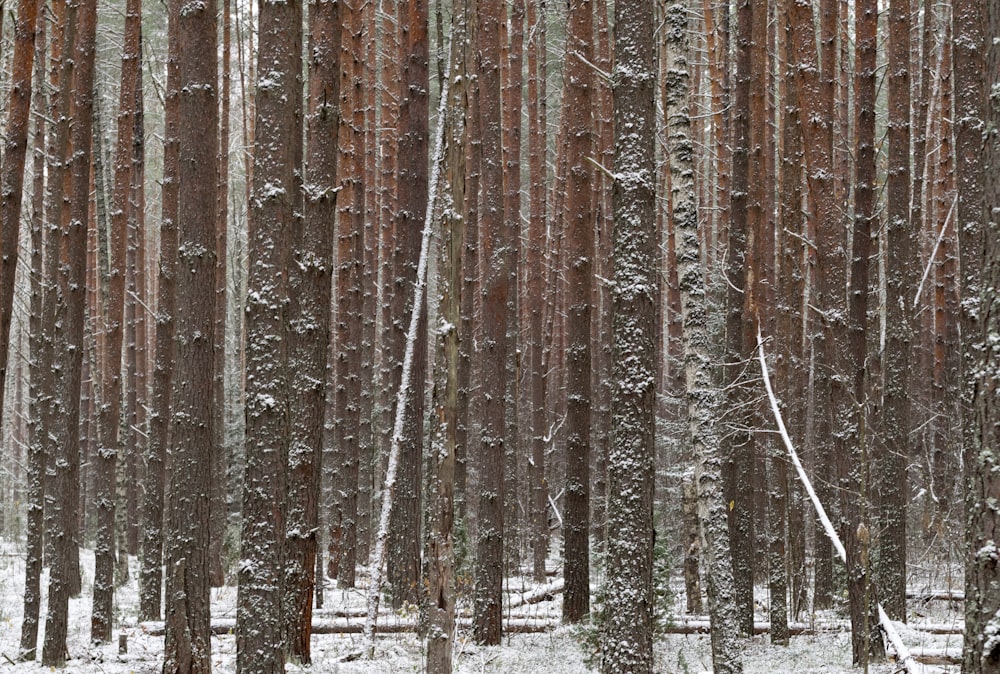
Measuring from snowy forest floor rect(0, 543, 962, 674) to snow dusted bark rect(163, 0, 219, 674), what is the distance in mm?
1557

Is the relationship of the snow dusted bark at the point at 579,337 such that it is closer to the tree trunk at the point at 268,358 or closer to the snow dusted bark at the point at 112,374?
the tree trunk at the point at 268,358

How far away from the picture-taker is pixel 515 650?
10375mm

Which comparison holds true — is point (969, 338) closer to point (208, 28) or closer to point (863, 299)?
point (863, 299)

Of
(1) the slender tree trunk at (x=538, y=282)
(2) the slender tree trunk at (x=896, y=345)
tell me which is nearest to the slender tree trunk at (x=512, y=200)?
(1) the slender tree trunk at (x=538, y=282)

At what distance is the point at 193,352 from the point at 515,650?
5.25 metres

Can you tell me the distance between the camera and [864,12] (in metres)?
10.9

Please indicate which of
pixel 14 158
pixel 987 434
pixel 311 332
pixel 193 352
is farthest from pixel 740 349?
pixel 14 158

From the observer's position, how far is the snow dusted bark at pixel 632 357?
23.4ft

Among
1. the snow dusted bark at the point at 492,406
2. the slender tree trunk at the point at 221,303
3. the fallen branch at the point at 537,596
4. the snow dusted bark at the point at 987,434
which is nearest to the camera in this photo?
the snow dusted bark at the point at 987,434

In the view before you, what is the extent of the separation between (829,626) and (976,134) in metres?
6.72

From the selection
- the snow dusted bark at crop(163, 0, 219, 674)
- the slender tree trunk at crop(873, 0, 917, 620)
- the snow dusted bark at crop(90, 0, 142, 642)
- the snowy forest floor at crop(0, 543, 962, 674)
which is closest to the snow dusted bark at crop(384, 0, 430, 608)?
the snowy forest floor at crop(0, 543, 962, 674)

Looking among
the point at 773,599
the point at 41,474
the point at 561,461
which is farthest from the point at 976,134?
the point at 561,461

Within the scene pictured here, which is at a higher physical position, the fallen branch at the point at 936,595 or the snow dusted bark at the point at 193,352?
the snow dusted bark at the point at 193,352

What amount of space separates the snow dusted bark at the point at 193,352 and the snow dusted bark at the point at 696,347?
12.9ft
